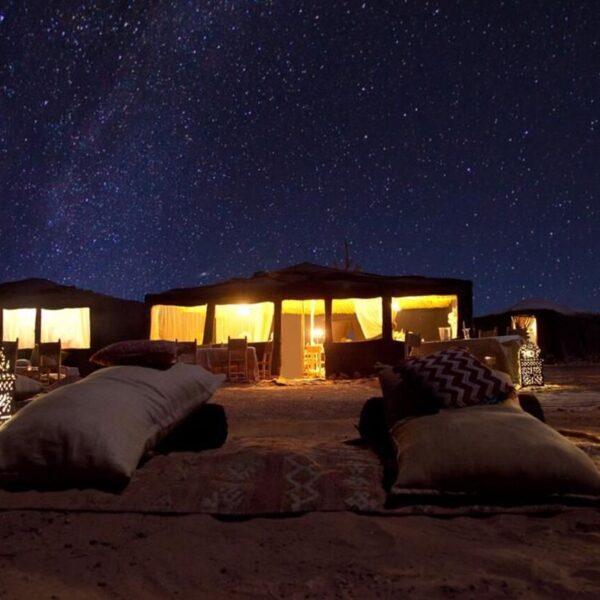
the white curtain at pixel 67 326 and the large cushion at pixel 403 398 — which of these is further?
the white curtain at pixel 67 326

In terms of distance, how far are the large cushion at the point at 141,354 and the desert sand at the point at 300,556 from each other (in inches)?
49.6

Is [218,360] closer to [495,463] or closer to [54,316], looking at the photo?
[54,316]

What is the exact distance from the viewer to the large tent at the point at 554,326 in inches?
787

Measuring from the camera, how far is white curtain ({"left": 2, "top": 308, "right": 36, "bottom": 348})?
17.4 m

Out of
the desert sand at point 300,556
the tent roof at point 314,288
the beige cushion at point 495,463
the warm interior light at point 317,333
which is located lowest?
the desert sand at point 300,556

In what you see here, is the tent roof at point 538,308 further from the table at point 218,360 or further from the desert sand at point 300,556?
the desert sand at point 300,556

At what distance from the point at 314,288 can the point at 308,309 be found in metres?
1.42

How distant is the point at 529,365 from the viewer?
29.2ft

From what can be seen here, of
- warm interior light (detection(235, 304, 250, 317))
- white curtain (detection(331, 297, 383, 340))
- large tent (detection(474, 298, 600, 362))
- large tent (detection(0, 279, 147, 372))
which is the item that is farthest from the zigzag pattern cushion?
large tent (detection(474, 298, 600, 362))

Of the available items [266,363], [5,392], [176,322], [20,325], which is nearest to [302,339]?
[266,363]

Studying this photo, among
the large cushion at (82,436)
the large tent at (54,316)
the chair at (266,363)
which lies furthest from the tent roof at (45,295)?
the large cushion at (82,436)

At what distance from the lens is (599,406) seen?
586cm

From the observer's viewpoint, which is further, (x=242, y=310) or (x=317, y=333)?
(x=242, y=310)

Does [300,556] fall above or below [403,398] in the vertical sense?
below
